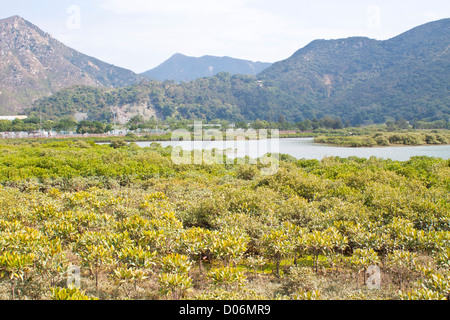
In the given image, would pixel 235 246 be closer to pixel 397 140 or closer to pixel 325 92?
pixel 397 140

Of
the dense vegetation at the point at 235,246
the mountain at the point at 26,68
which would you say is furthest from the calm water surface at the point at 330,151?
the mountain at the point at 26,68

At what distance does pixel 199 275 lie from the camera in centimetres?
733

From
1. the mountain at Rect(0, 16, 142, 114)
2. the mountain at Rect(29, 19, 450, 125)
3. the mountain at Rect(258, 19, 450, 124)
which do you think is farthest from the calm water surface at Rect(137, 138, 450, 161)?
the mountain at Rect(0, 16, 142, 114)

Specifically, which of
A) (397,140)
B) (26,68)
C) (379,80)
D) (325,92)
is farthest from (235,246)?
(26,68)

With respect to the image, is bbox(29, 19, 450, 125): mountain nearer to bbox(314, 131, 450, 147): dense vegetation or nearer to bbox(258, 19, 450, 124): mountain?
bbox(258, 19, 450, 124): mountain

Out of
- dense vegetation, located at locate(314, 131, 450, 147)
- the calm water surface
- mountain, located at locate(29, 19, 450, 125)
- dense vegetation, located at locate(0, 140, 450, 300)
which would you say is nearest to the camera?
dense vegetation, located at locate(0, 140, 450, 300)

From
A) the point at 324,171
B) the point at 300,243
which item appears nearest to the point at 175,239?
the point at 300,243

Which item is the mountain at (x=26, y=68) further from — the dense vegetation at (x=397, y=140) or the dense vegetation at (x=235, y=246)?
the dense vegetation at (x=235, y=246)

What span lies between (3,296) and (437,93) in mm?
125870

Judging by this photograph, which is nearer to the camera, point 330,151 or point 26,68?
point 330,151

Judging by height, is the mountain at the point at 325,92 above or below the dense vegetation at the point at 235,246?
above

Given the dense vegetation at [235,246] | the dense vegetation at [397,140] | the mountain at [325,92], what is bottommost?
the dense vegetation at [235,246]
